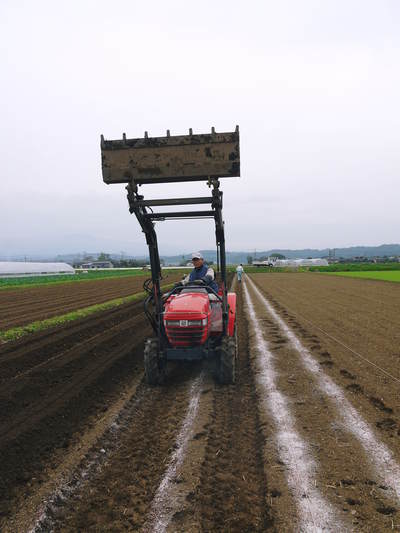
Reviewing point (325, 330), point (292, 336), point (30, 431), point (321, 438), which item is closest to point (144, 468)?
point (30, 431)

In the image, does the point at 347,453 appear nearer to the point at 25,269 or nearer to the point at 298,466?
the point at 298,466

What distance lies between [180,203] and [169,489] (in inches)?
138

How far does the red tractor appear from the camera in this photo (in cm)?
544

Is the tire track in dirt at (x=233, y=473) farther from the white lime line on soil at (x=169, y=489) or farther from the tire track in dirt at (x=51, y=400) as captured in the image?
A: the tire track in dirt at (x=51, y=400)

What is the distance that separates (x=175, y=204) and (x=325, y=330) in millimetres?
6770

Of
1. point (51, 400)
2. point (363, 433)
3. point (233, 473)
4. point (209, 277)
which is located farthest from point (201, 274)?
point (233, 473)

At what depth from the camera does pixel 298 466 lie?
142 inches

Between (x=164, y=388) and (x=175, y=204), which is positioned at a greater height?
(x=175, y=204)

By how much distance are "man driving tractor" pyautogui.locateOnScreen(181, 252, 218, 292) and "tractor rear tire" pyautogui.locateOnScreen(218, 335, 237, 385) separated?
1326 mm

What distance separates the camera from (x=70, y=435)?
445 cm

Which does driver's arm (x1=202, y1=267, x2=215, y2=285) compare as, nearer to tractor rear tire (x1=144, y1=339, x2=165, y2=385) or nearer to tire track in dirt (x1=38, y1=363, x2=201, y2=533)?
tractor rear tire (x1=144, y1=339, x2=165, y2=385)

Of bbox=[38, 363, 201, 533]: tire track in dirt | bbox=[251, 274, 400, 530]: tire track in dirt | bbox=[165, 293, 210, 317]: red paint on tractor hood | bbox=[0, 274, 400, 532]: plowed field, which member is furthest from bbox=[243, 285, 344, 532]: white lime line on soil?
bbox=[165, 293, 210, 317]: red paint on tractor hood

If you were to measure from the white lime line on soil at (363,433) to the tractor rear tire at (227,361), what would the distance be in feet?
4.59

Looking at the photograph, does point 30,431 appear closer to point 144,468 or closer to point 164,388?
point 144,468
